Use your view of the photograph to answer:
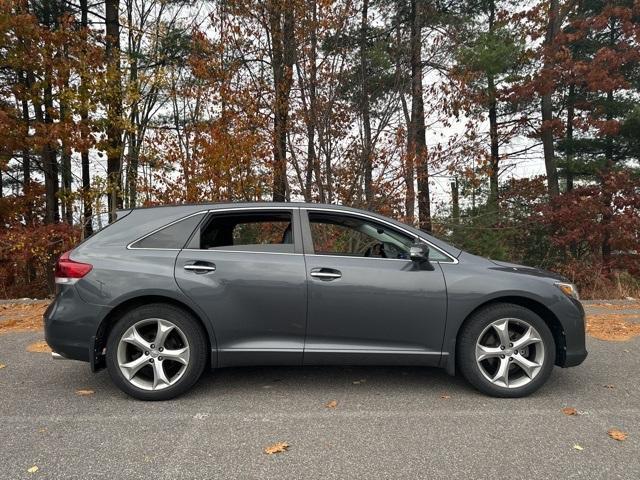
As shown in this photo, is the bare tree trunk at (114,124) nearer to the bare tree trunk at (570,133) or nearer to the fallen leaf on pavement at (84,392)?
the fallen leaf on pavement at (84,392)

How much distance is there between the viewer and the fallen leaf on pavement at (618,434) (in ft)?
9.38

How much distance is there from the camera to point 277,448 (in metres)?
2.73

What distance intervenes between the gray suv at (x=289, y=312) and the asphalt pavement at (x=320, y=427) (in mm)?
298

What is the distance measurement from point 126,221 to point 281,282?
1451 millimetres

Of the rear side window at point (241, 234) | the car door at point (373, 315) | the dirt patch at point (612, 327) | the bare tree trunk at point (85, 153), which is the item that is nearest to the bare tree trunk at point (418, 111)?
the dirt patch at point (612, 327)

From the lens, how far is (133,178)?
11422 mm

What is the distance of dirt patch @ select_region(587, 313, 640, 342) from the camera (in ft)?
18.2

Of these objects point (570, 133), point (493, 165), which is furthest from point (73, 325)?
point (570, 133)

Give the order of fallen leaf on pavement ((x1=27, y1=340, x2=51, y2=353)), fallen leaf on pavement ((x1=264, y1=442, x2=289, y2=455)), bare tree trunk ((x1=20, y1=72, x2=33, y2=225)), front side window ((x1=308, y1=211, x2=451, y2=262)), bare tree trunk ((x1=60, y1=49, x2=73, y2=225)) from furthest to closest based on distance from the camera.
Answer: bare tree trunk ((x1=20, y1=72, x2=33, y2=225)) < bare tree trunk ((x1=60, y1=49, x2=73, y2=225)) < fallen leaf on pavement ((x1=27, y1=340, x2=51, y2=353)) < front side window ((x1=308, y1=211, x2=451, y2=262)) < fallen leaf on pavement ((x1=264, y1=442, x2=289, y2=455))

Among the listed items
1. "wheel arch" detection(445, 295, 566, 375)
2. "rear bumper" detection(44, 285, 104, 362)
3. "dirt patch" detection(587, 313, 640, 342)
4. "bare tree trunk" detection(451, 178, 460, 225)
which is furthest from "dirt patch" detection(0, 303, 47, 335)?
"bare tree trunk" detection(451, 178, 460, 225)

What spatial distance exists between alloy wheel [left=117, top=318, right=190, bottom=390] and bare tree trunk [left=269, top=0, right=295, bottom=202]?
19.4 feet

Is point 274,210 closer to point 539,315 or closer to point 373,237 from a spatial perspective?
point 373,237

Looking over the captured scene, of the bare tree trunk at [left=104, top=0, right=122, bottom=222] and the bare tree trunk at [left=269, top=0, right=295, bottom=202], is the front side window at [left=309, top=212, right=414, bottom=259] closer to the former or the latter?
the bare tree trunk at [left=269, top=0, right=295, bottom=202]

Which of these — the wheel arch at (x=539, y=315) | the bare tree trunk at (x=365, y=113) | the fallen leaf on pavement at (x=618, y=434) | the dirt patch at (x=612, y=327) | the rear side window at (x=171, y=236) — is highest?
the bare tree trunk at (x=365, y=113)
